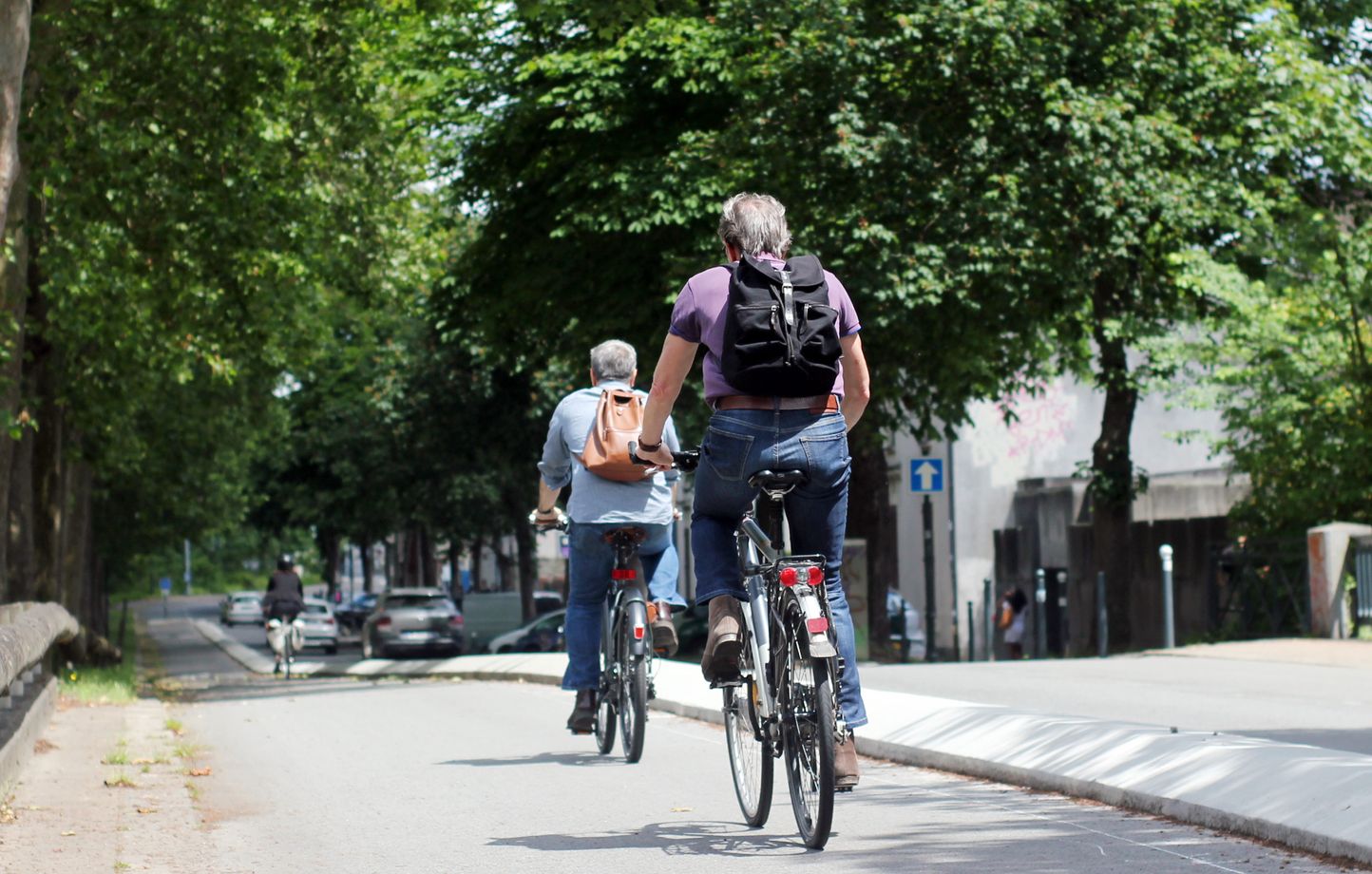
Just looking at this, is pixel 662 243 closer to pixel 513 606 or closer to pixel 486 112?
pixel 486 112

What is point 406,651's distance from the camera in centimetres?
4512

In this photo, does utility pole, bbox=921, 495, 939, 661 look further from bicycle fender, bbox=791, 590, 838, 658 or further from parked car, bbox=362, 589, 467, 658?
bicycle fender, bbox=791, 590, 838, 658

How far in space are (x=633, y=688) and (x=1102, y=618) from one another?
54.5 feet

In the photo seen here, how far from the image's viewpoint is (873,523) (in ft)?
90.0

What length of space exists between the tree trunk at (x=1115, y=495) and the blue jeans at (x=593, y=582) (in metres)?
17.5

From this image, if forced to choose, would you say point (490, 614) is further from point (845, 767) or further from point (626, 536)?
point (845, 767)

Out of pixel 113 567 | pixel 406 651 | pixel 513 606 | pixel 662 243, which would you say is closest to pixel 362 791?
pixel 662 243

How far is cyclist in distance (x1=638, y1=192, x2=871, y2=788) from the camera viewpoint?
5953 millimetres

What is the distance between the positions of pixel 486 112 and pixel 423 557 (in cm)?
3503

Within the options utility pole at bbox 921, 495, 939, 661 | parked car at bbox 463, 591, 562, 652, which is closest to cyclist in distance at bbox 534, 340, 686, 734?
utility pole at bbox 921, 495, 939, 661

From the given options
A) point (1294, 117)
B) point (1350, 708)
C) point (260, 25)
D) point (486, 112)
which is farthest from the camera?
point (486, 112)

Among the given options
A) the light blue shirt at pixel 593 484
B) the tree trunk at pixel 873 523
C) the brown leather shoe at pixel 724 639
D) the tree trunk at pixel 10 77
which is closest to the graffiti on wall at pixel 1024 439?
the tree trunk at pixel 873 523

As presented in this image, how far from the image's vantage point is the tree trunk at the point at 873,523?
25.9 m

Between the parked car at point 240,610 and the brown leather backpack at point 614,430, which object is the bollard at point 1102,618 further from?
the parked car at point 240,610
